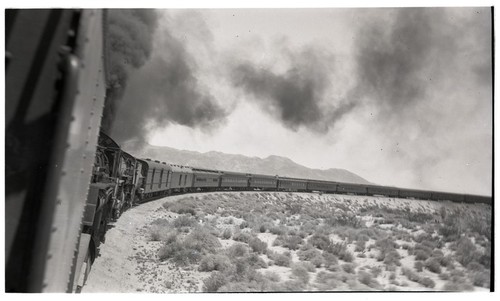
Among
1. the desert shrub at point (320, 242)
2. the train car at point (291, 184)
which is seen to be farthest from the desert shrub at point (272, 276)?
the train car at point (291, 184)

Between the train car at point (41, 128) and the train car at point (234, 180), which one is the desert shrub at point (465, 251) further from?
the train car at point (234, 180)

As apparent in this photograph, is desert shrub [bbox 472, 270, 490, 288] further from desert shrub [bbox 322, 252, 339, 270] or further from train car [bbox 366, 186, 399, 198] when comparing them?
train car [bbox 366, 186, 399, 198]

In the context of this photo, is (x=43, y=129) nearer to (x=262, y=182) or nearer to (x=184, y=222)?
(x=184, y=222)

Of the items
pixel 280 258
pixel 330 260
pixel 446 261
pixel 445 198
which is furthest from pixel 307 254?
pixel 445 198

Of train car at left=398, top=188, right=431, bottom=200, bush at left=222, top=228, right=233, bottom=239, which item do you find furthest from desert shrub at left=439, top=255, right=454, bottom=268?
train car at left=398, top=188, right=431, bottom=200

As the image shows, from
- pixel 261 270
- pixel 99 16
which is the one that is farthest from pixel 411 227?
pixel 99 16
